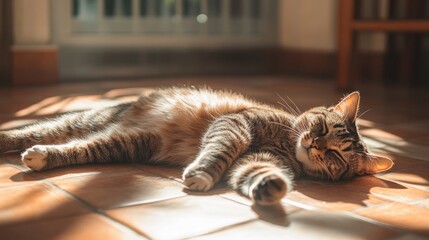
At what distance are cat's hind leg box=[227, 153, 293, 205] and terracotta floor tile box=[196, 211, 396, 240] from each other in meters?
0.07

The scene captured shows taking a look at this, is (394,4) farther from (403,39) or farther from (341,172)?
(341,172)

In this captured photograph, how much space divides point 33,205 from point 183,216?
1.24 feet

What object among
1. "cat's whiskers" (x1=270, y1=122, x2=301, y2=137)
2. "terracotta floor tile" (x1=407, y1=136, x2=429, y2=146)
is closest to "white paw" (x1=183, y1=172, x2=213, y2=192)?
"cat's whiskers" (x1=270, y1=122, x2=301, y2=137)

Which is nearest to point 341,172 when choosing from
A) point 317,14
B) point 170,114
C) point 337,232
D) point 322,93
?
point 337,232

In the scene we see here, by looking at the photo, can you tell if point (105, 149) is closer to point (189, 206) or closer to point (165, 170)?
point (165, 170)

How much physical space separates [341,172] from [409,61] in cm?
277

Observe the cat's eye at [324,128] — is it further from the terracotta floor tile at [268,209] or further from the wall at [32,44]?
the wall at [32,44]

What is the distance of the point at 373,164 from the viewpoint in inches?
72.8

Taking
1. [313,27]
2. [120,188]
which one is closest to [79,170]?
[120,188]

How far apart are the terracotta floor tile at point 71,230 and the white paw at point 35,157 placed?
466 millimetres

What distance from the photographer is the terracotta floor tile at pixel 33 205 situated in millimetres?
1384

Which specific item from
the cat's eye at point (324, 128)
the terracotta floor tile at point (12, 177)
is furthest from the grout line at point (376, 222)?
the terracotta floor tile at point (12, 177)

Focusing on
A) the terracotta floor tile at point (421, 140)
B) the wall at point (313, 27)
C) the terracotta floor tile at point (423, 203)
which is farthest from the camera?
the wall at point (313, 27)

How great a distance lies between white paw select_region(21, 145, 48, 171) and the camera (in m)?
1.79
